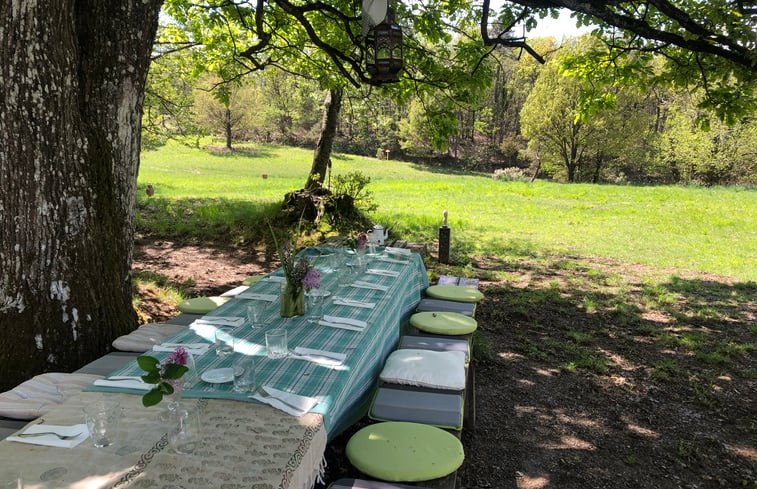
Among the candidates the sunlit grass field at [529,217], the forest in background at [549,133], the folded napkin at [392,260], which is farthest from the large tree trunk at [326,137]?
the forest in background at [549,133]

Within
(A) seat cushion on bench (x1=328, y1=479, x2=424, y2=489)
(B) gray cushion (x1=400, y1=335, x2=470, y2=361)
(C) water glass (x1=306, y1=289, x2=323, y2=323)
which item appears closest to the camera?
(A) seat cushion on bench (x1=328, y1=479, x2=424, y2=489)

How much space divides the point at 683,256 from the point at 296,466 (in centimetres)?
1038

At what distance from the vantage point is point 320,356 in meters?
2.71

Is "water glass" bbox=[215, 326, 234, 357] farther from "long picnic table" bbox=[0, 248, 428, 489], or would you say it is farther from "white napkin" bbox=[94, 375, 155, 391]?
"white napkin" bbox=[94, 375, 155, 391]

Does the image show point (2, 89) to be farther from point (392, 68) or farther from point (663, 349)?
point (663, 349)

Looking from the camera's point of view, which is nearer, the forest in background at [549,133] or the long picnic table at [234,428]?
the long picnic table at [234,428]

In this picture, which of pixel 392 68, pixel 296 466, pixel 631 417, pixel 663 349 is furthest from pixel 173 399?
pixel 663 349

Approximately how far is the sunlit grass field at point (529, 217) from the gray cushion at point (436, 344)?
207 inches

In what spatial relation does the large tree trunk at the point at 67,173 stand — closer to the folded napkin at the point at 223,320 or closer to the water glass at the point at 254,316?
the folded napkin at the point at 223,320

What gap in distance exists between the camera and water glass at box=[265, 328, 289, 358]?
264 cm

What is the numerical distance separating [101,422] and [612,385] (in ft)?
14.0

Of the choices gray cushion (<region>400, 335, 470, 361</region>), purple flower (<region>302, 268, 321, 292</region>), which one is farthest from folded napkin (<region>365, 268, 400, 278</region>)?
purple flower (<region>302, 268, 321, 292</region>)

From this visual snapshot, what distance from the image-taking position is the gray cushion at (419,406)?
2.63 metres

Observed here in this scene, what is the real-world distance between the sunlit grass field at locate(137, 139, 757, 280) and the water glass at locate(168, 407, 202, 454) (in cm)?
735
